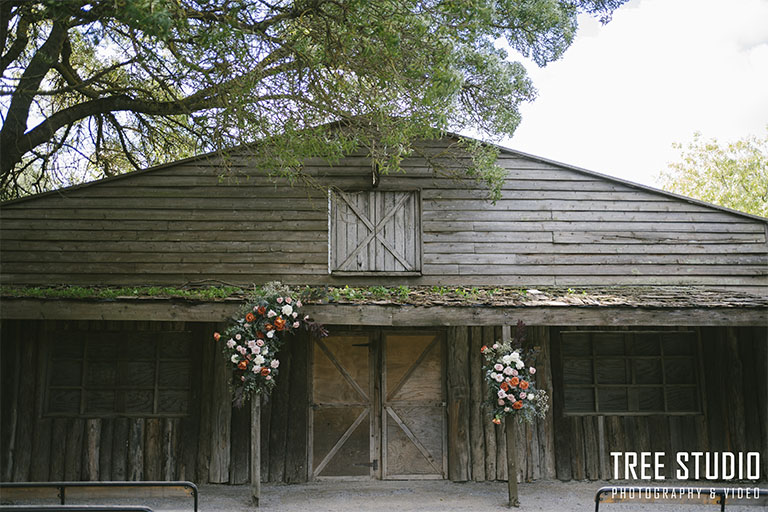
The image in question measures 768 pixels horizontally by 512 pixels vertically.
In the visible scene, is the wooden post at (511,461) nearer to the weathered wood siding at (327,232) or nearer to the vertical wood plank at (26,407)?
the weathered wood siding at (327,232)

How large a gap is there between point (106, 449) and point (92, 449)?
0.61 ft

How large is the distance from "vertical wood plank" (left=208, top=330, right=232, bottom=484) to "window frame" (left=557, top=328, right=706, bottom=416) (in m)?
4.81

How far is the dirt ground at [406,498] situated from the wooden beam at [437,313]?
2.20 metres

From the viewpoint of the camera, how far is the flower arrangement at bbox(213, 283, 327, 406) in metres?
7.36

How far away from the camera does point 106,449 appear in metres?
8.83

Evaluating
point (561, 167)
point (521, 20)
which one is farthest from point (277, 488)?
point (521, 20)

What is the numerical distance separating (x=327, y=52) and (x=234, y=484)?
5.94 metres

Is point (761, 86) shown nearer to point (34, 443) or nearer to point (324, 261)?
point (324, 261)

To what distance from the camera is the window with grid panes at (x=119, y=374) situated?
9.03 meters

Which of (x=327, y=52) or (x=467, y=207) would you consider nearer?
(x=327, y=52)

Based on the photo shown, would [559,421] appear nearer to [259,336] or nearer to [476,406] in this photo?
[476,406]

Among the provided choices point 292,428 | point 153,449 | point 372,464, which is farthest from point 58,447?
point 372,464

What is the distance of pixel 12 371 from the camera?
8.98 meters

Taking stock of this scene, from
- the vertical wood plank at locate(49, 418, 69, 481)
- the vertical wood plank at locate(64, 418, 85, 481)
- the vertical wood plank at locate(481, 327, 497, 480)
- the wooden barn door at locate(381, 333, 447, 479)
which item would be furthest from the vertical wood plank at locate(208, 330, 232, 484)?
the vertical wood plank at locate(481, 327, 497, 480)
